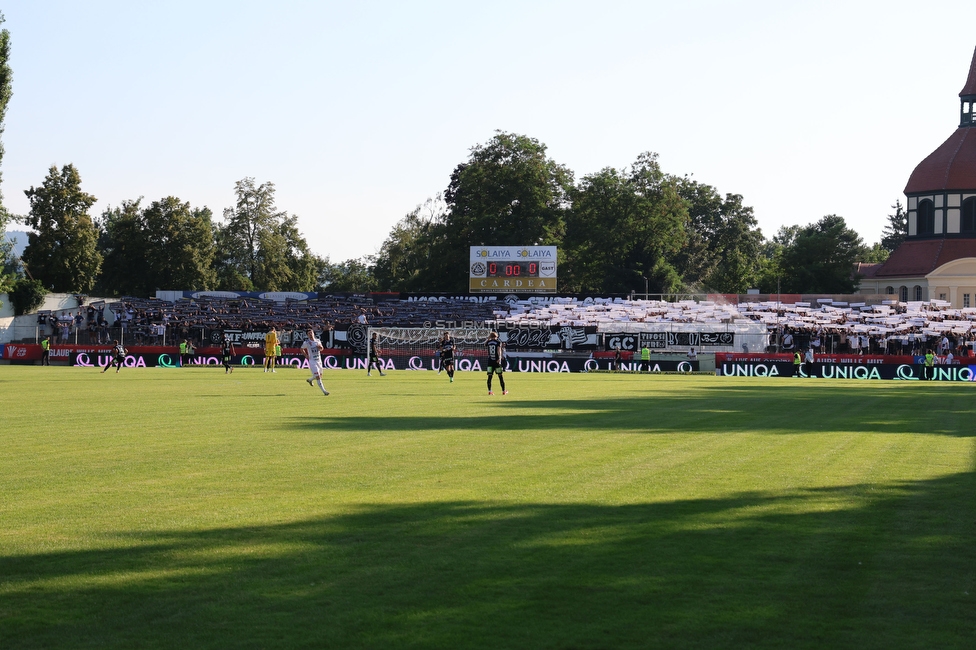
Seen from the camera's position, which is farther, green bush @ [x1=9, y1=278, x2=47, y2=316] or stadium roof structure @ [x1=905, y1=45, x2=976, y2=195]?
stadium roof structure @ [x1=905, y1=45, x2=976, y2=195]

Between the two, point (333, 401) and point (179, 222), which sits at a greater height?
point (179, 222)

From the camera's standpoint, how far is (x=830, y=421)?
21.9 meters

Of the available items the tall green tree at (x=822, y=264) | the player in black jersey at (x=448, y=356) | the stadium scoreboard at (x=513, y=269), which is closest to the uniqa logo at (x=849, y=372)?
the player in black jersey at (x=448, y=356)

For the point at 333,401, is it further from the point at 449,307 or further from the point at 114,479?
the point at 449,307

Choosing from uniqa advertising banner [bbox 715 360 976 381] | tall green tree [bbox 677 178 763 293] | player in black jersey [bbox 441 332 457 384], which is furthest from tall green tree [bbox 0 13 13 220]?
tall green tree [bbox 677 178 763 293]

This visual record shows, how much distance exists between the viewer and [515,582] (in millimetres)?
7434

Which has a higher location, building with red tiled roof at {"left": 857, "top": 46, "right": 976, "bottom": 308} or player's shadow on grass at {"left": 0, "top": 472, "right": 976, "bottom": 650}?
building with red tiled roof at {"left": 857, "top": 46, "right": 976, "bottom": 308}

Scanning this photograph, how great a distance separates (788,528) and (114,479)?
23.5ft

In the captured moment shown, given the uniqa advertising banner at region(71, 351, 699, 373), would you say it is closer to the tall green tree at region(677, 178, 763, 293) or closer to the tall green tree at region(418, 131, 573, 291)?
the tall green tree at region(418, 131, 573, 291)

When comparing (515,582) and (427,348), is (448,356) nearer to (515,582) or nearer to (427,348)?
(427,348)

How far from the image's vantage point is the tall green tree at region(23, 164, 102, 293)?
3506 inches

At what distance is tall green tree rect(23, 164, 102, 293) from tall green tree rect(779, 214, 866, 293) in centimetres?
5987

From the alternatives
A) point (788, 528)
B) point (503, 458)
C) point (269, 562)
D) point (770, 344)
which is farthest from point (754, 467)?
point (770, 344)

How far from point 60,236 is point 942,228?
72923 mm
